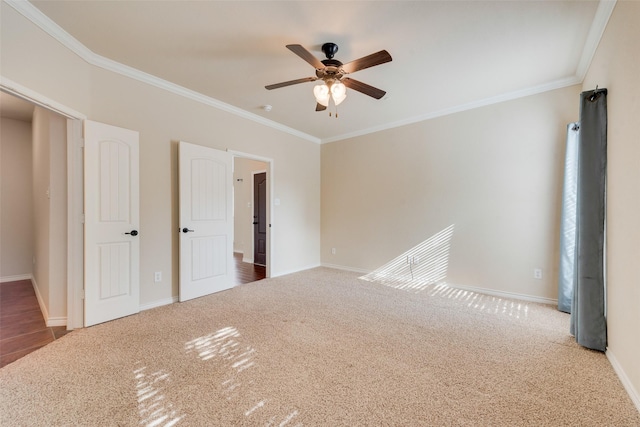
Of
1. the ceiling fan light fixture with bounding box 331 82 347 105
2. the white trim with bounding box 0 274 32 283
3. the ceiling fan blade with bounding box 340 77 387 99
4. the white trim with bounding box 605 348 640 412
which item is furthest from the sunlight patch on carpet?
the white trim with bounding box 0 274 32 283

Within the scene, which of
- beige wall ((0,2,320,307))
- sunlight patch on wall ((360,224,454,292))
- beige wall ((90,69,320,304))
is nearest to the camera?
beige wall ((0,2,320,307))

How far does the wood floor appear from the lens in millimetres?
2285

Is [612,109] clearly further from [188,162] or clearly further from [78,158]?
[78,158]

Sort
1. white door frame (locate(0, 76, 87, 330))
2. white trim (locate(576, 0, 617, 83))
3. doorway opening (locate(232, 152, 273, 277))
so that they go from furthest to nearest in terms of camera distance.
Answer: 1. doorway opening (locate(232, 152, 273, 277))
2. white door frame (locate(0, 76, 87, 330))
3. white trim (locate(576, 0, 617, 83))

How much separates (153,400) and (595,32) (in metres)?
4.42

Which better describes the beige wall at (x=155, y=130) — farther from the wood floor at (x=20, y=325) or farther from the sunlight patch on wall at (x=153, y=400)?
the sunlight patch on wall at (x=153, y=400)

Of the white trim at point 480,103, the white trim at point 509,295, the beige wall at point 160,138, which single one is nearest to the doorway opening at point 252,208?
the beige wall at point 160,138

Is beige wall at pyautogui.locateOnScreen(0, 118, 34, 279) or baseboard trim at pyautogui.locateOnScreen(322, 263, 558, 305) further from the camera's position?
beige wall at pyautogui.locateOnScreen(0, 118, 34, 279)

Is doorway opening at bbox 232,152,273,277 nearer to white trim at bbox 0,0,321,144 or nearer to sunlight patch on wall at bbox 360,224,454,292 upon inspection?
white trim at bbox 0,0,321,144

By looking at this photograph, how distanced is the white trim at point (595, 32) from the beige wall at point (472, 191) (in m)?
0.51

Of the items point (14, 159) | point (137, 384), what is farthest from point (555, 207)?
point (14, 159)

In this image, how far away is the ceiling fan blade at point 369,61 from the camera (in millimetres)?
2032

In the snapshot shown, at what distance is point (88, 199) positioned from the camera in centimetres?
264

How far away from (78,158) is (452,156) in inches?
184
